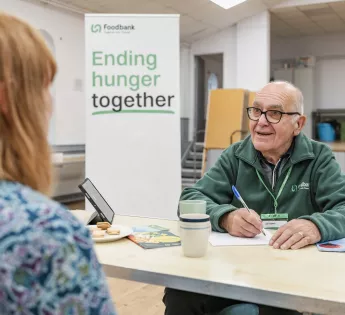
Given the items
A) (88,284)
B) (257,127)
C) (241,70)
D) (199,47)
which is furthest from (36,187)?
(199,47)

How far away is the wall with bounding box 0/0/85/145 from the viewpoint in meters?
6.25

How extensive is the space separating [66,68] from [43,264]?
6.31 m

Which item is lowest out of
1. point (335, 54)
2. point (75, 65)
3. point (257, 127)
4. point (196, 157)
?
point (196, 157)

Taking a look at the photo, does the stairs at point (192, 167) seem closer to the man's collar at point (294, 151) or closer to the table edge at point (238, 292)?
the man's collar at point (294, 151)

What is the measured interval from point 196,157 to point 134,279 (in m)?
7.94

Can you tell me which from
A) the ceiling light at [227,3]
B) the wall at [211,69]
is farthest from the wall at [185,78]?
the ceiling light at [227,3]

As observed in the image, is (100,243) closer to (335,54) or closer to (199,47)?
(199,47)

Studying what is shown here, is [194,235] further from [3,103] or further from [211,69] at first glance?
[211,69]

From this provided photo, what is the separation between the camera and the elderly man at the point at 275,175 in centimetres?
158

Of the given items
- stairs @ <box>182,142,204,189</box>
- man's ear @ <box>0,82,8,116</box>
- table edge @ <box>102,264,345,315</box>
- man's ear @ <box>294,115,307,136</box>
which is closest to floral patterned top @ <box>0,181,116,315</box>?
man's ear @ <box>0,82,8,116</box>

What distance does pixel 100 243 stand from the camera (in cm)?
138

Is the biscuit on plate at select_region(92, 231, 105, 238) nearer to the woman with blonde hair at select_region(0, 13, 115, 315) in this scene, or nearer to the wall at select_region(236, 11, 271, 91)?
the woman with blonde hair at select_region(0, 13, 115, 315)

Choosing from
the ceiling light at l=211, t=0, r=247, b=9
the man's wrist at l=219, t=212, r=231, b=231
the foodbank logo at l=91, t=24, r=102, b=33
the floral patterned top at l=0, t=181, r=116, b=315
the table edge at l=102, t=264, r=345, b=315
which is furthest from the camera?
the ceiling light at l=211, t=0, r=247, b=9

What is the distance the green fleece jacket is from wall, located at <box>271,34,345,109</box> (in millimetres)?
8723
